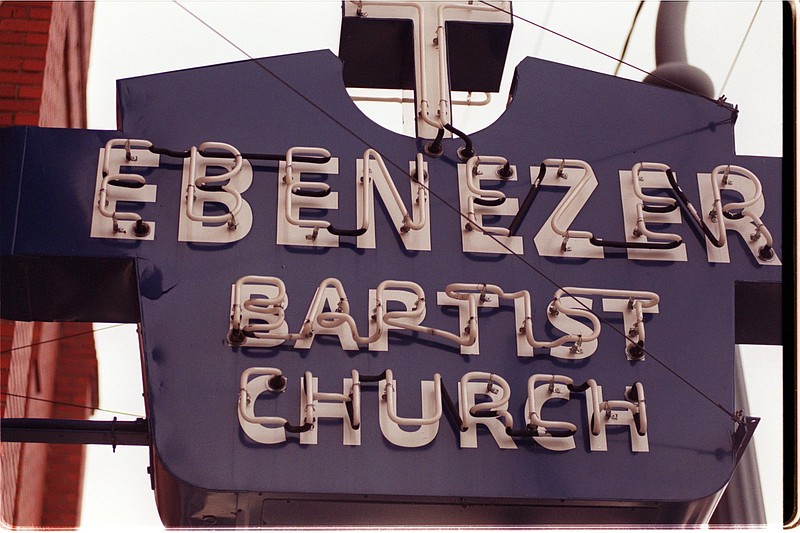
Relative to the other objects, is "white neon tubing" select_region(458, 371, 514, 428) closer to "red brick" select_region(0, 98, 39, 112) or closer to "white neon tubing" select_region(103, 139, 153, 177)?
"white neon tubing" select_region(103, 139, 153, 177)

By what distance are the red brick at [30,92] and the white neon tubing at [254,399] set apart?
259cm

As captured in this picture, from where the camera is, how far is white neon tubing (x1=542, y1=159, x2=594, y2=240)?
7.30m

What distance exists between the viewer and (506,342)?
7.03 meters

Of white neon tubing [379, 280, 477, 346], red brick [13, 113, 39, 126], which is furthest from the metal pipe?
red brick [13, 113, 39, 126]

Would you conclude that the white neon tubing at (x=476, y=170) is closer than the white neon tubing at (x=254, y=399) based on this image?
No

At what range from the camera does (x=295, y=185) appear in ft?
24.1

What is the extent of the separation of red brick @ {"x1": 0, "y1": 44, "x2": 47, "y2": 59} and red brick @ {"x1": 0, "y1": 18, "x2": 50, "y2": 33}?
12 cm

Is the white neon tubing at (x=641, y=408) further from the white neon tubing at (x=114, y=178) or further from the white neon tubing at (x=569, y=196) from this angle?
the white neon tubing at (x=114, y=178)

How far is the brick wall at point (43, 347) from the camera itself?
8234 millimetres

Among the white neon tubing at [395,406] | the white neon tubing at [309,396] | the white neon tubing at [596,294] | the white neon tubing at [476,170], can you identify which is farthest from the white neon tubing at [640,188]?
the white neon tubing at [309,396]

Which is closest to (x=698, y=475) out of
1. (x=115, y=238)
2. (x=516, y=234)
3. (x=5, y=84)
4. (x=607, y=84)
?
(x=516, y=234)

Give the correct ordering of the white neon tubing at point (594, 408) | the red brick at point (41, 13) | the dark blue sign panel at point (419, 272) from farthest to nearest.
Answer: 1. the red brick at point (41, 13)
2. the white neon tubing at point (594, 408)
3. the dark blue sign panel at point (419, 272)

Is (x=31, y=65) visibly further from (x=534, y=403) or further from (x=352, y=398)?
(x=534, y=403)

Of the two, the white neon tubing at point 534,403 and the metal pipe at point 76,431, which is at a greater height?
the white neon tubing at point 534,403
